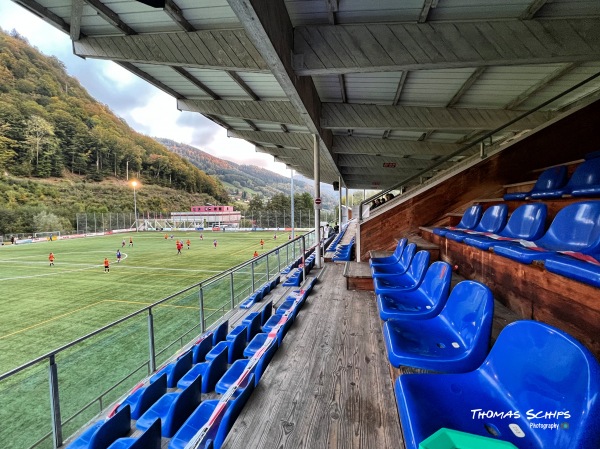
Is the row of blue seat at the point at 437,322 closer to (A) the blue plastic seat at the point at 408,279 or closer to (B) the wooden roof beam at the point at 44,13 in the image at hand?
(A) the blue plastic seat at the point at 408,279

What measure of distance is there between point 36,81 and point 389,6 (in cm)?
11444

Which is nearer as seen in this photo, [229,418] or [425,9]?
[229,418]

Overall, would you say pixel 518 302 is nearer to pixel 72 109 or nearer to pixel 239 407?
pixel 239 407

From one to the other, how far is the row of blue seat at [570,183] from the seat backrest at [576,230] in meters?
0.66

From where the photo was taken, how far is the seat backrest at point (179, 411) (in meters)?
2.70

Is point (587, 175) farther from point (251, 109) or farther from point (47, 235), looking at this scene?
point (47, 235)

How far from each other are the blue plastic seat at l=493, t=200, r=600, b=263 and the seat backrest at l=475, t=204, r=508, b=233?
83 cm

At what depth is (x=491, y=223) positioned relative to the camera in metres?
3.42

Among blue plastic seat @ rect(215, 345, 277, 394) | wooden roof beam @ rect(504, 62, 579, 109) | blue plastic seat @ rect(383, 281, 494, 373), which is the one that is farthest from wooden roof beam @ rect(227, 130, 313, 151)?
blue plastic seat @ rect(383, 281, 494, 373)

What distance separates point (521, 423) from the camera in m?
1.05

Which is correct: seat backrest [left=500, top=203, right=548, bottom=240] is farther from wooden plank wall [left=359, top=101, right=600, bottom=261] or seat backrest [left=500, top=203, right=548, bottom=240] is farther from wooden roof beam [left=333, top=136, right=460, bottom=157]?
wooden roof beam [left=333, top=136, right=460, bottom=157]

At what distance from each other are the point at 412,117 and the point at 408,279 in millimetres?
5844

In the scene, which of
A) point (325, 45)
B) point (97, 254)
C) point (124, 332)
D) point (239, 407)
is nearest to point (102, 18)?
point (325, 45)

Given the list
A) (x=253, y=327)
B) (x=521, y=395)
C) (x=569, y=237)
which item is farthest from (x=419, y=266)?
(x=253, y=327)
